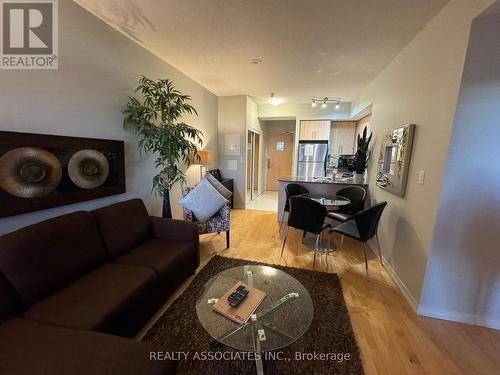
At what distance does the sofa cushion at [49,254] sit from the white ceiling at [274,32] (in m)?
1.93

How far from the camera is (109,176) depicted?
220 centimetres

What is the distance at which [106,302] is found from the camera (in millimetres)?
1320

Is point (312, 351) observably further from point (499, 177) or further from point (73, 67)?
point (73, 67)

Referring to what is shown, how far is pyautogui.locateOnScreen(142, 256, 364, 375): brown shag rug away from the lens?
52.4 inches

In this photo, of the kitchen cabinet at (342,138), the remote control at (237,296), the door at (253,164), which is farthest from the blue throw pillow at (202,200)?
the kitchen cabinet at (342,138)

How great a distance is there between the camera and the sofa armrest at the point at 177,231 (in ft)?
7.36

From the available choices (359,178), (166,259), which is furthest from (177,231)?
(359,178)

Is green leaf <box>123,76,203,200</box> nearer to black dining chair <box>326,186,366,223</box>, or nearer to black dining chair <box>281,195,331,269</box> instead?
black dining chair <box>281,195,331,269</box>

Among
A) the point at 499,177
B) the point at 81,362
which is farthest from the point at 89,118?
the point at 499,177

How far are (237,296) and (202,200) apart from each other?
151cm

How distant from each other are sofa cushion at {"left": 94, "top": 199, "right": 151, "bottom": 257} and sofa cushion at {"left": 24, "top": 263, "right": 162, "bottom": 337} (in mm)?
243

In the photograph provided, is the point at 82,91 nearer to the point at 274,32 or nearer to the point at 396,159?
the point at 274,32

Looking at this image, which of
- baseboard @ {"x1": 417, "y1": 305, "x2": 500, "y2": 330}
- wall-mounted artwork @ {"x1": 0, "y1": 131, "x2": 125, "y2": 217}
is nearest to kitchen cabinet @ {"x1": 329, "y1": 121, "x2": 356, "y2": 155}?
baseboard @ {"x1": 417, "y1": 305, "x2": 500, "y2": 330}

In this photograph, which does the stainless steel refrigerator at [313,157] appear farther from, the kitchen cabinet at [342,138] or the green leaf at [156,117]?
the green leaf at [156,117]
